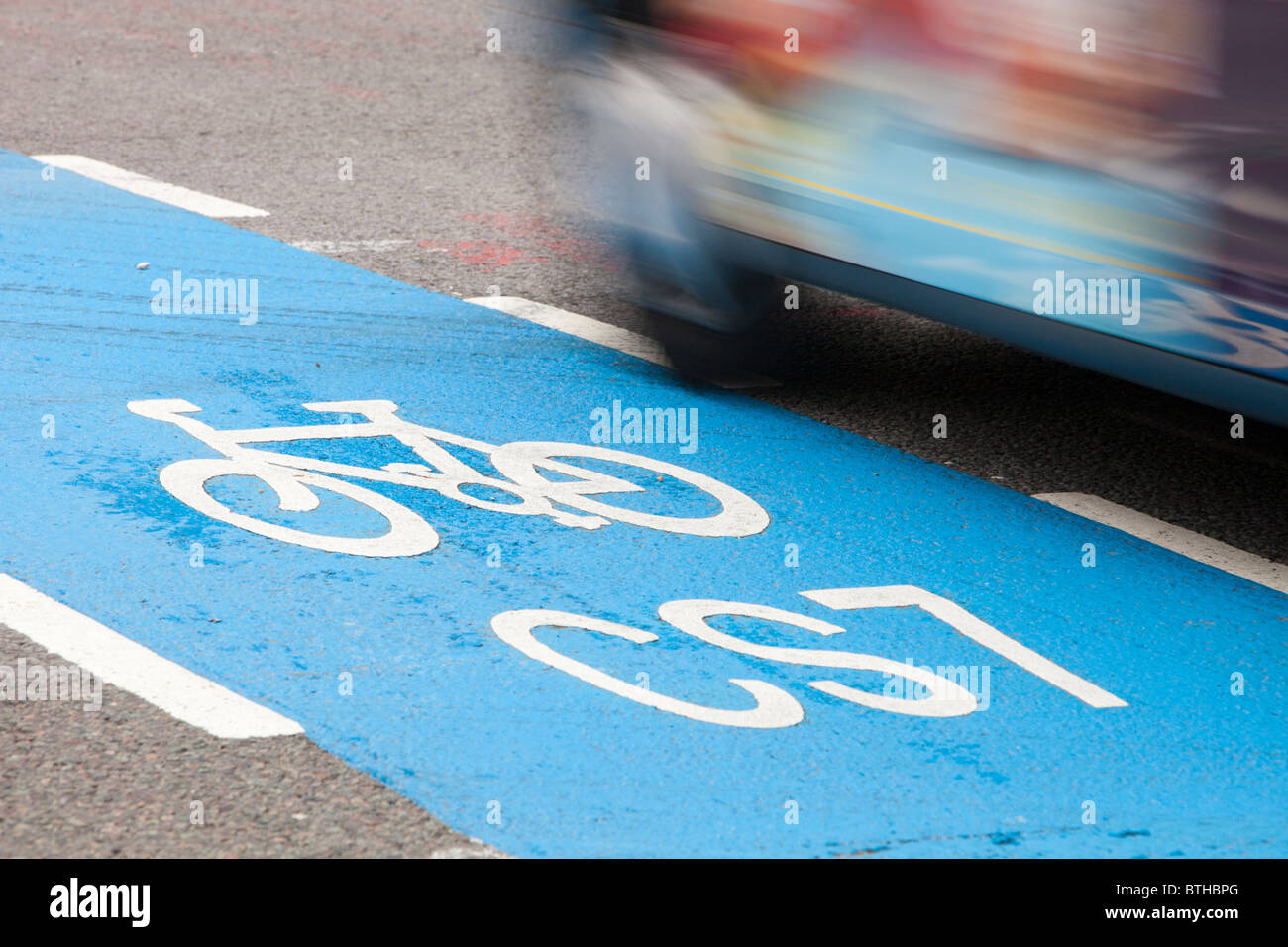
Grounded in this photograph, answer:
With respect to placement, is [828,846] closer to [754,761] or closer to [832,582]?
[754,761]

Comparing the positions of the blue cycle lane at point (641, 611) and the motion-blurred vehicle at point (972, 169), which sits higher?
the motion-blurred vehicle at point (972, 169)

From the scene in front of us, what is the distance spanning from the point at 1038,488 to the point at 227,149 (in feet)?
20.5

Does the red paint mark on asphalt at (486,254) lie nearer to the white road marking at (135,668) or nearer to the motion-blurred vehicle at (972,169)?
the motion-blurred vehicle at (972,169)

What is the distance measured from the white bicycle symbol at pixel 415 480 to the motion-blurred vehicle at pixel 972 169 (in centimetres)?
90

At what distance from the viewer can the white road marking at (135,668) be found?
165 inches

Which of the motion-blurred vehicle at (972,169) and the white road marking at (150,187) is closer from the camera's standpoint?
the motion-blurred vehicle at (972,169)

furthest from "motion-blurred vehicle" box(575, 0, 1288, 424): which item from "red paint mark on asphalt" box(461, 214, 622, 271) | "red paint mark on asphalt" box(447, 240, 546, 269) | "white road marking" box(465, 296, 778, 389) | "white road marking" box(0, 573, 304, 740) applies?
"white road marking" box(0, 573, 304, 740)

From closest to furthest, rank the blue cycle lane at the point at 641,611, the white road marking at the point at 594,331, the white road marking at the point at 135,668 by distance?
1. the blue cycle lane at the point at 641,611
2. the white road marking at the point at 135,668
3. the white road marking at the point at 594,331

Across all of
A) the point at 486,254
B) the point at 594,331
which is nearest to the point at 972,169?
the point at 594,331

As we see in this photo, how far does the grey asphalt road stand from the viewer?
3900mm

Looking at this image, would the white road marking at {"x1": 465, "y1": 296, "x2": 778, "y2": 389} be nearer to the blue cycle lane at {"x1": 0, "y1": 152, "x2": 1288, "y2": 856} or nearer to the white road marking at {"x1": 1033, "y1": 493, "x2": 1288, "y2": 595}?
the blue cycle lane at {"x1": 0, "y1": 152, "x2": 1288, "y2": 856}

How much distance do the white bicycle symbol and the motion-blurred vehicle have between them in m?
0.90

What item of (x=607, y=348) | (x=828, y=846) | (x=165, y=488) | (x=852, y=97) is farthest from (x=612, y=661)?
(x=607, y=348)

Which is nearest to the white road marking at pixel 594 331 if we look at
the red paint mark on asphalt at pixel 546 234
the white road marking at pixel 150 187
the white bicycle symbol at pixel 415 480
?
the red paint mark on asphalt at pixel 546 234
